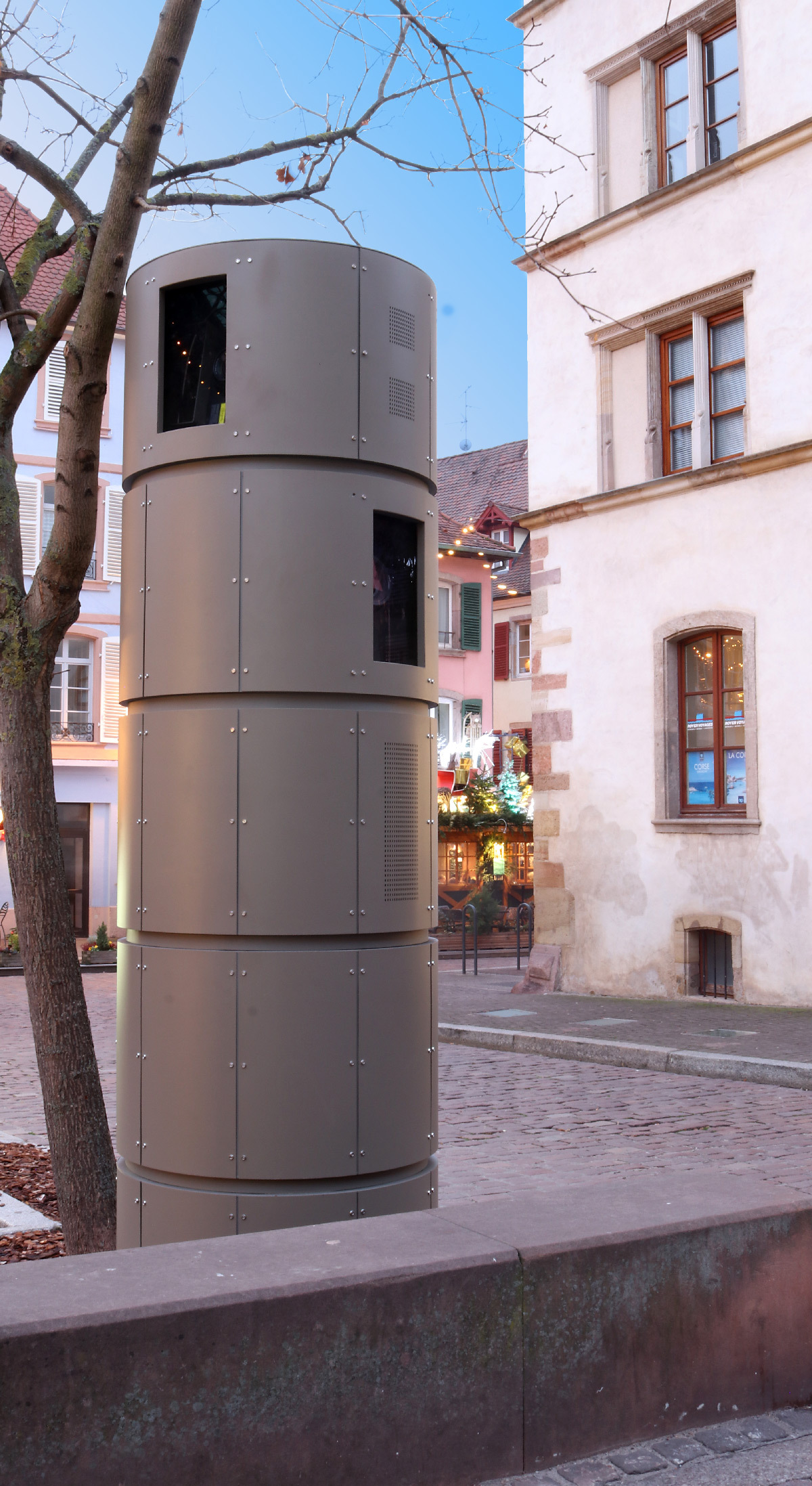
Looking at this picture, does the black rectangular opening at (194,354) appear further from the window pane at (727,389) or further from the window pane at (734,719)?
the window pane at (727,389)

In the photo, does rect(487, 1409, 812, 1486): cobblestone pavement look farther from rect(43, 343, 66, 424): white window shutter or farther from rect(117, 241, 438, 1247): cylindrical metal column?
rect(43, 343, 66, 424): white window shutter

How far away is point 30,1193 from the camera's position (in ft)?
20.6

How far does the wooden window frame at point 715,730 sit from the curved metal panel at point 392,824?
1042cm

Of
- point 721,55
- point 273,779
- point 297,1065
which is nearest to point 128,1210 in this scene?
point 297,1065

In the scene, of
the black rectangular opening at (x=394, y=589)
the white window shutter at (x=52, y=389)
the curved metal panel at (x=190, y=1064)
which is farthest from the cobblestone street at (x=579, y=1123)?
the white window shutter at (x=52, y=389)

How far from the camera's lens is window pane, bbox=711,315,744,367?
14.8 meters

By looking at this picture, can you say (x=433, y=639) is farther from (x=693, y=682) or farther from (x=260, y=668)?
(x=693, y=682)

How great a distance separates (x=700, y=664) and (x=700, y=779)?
121 centimetres

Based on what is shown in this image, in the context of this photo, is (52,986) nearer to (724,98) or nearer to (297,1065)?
(297,1065)

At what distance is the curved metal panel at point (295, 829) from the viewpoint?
4.10 meters

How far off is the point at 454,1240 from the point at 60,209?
4606 mm

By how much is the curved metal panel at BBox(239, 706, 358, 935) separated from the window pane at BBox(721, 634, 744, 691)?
10.9 metres

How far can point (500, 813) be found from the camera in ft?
98.4

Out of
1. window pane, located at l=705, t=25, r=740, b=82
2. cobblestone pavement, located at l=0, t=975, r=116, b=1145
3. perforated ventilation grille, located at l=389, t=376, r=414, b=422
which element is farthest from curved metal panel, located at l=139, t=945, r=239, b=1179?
window pane, located at l=705, t=25, r=740, b=82
